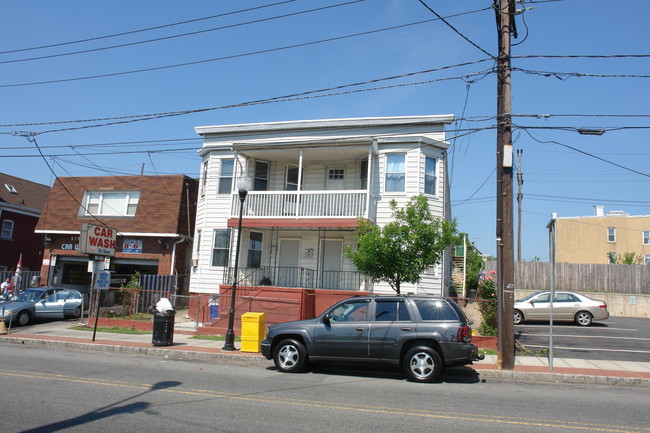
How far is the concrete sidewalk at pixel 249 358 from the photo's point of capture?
33.9 feet

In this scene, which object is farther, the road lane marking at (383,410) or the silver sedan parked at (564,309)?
the silver sedan parked at (564,309)

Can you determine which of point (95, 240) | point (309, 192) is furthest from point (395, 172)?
point (95, 240)

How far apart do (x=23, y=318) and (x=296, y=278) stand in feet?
35.1

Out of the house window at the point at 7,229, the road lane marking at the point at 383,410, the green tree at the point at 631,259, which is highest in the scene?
the green tree at the point at 631,259

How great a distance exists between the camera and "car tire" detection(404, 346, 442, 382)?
946 centimetres

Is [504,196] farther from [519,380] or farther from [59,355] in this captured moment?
[59,355]

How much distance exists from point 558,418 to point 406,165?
13.0 meters

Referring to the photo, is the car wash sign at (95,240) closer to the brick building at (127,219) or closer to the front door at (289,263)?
the brick building at (127,219)

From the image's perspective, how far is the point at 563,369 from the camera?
11.0 metres

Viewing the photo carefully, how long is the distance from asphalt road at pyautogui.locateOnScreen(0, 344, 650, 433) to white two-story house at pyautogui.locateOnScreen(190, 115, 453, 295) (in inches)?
334

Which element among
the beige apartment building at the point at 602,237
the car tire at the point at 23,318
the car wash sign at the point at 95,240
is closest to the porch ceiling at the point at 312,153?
the car wash sign at the point at 95,240

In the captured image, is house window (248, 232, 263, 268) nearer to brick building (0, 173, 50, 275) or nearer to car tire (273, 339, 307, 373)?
car tire (273, 339, 307, 373)

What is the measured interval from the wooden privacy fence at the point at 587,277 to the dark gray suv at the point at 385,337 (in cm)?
2140

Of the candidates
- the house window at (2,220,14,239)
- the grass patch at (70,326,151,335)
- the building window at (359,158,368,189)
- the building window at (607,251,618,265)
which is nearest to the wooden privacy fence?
the building window at (607,251,618,265)
